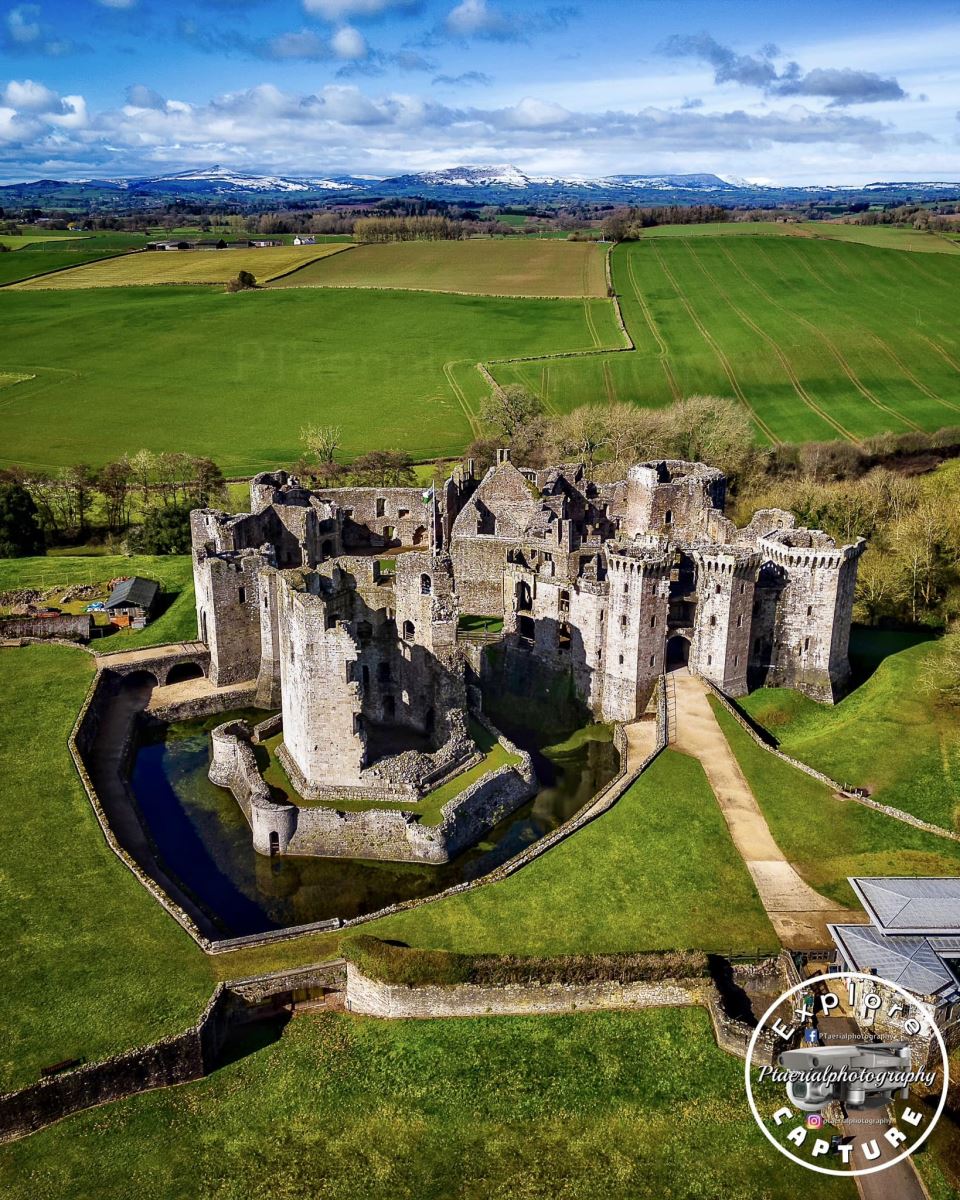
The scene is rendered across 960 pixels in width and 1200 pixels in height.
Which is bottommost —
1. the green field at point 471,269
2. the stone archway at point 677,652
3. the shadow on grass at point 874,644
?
the shadow on grass at point 874,644

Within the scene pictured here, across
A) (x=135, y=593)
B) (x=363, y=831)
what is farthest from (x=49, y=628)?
(x=363, y=831)

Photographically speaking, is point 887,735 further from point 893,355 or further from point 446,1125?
point 893,355

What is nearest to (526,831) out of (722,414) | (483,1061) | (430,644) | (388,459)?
(430,644)

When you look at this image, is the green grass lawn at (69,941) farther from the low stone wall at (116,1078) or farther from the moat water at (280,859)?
the moat water at (280,859)

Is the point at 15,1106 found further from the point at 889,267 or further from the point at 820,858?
the point at 889,267

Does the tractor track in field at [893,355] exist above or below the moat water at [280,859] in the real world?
above

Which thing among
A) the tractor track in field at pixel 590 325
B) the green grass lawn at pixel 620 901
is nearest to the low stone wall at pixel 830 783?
the green grass lawn at pixel 620 901

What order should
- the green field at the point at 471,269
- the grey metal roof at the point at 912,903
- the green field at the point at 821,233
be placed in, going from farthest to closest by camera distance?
the green field at the point at 821,233, the green field at the point at 471,269, the grey metal roof at the point at 912,903

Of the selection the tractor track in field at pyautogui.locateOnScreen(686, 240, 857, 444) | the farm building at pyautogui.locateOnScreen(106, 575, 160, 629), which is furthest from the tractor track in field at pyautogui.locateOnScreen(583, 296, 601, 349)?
the farm building at pyautogui.locateOnScreen(106, 575, 160, 629)
